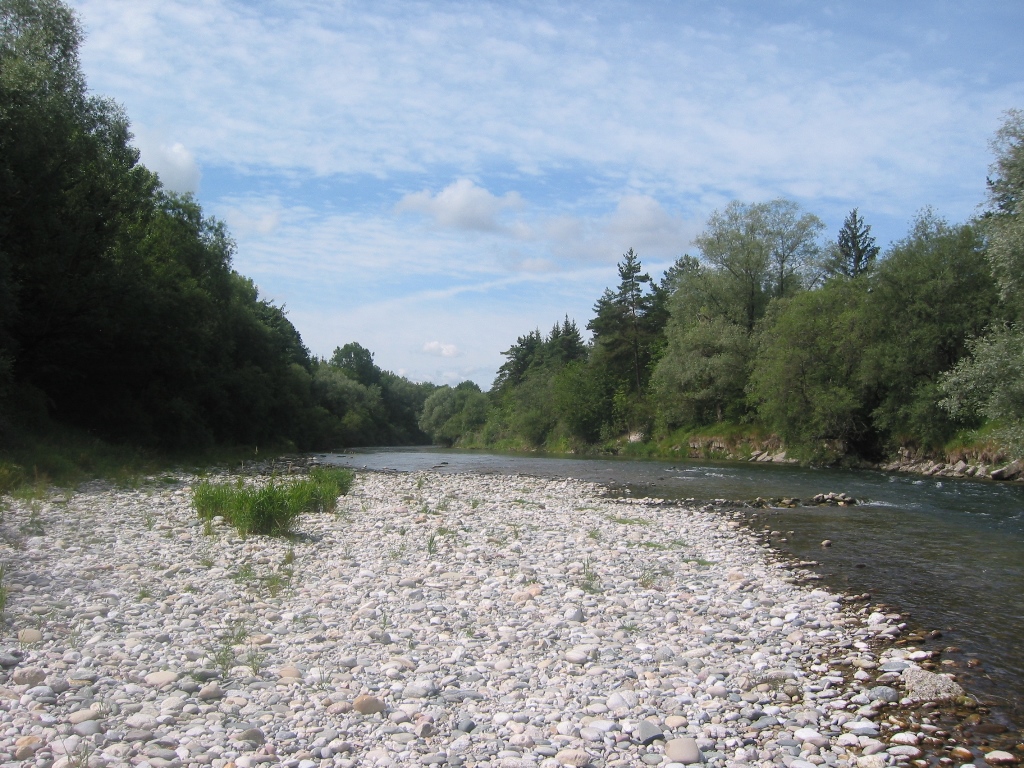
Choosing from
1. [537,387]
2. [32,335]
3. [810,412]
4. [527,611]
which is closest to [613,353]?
[537,387]

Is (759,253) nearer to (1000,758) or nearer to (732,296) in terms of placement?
(732,296)

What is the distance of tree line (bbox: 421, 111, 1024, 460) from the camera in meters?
26.1

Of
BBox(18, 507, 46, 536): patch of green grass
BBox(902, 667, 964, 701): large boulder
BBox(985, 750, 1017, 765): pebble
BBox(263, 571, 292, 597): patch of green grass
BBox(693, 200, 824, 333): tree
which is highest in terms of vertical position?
BBox(693, 200, 824, 333): tree

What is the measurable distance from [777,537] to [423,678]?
11218 millimetres

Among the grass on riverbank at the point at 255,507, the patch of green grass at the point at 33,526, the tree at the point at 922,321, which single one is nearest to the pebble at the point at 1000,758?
the grass on riverbank at the point at 255,507

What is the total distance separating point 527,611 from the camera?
9141mm

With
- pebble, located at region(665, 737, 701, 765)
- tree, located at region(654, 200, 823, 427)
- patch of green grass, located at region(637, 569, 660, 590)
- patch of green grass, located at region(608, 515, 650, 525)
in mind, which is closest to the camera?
pebble, located at region(665, 737, 701, 765)

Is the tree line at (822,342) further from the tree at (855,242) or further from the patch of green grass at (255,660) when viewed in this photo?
the patch of green grass at (255,660)

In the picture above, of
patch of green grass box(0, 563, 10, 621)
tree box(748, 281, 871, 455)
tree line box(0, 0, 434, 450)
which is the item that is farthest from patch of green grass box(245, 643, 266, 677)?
tree box(748, 281, 871, 455)

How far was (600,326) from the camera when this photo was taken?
78.6m

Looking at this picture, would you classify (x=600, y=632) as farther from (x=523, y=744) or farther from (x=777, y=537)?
(x=777, y=537)

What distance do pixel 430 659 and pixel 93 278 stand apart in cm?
2536

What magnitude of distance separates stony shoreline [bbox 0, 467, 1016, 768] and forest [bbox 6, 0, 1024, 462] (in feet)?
49.7

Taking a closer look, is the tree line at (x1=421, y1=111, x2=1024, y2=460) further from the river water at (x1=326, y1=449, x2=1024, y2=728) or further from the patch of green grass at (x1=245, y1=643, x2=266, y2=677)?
the patch of green grass at (x1=245, y1=643, x2=266, y2=677)
